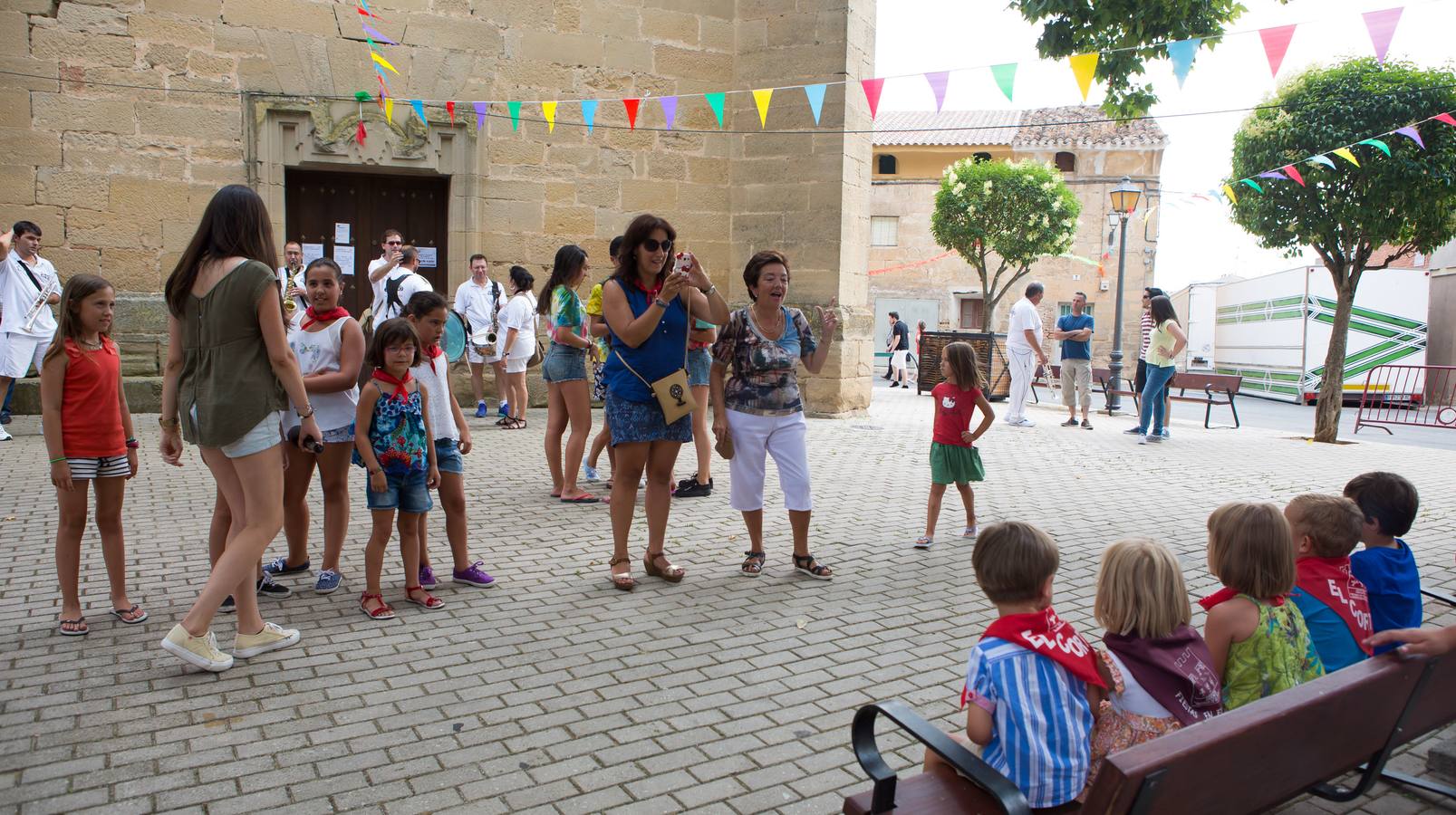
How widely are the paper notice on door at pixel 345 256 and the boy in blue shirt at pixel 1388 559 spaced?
429 inches

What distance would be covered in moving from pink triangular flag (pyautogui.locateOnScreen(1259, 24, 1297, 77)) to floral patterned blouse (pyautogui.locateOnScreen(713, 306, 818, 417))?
3.85 metres

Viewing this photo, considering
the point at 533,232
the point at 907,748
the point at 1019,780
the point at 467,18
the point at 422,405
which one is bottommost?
the point at 907,748

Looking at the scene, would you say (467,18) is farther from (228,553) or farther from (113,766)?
(113,766)

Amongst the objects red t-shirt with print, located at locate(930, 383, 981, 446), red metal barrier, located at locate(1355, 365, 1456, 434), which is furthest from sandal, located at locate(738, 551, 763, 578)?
red metal barrier, located at locate(1355, 365, 1456, 434)

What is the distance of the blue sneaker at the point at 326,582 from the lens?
4.77 m

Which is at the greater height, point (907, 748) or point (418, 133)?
point (418, 133)

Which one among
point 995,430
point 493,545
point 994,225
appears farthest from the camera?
point 994,225

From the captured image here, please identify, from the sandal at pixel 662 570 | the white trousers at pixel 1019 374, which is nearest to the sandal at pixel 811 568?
the sandal at pixel 662 570

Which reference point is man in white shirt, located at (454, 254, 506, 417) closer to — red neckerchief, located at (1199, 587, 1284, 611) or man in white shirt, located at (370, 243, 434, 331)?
man in white shirt, located at (370, 243, 434, 331)

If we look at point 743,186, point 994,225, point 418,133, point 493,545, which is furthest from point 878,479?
point 994,225

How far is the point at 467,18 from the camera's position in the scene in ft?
37.2

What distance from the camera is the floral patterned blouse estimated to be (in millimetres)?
5090

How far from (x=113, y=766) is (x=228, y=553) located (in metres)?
0.88

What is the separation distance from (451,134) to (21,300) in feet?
15.3
